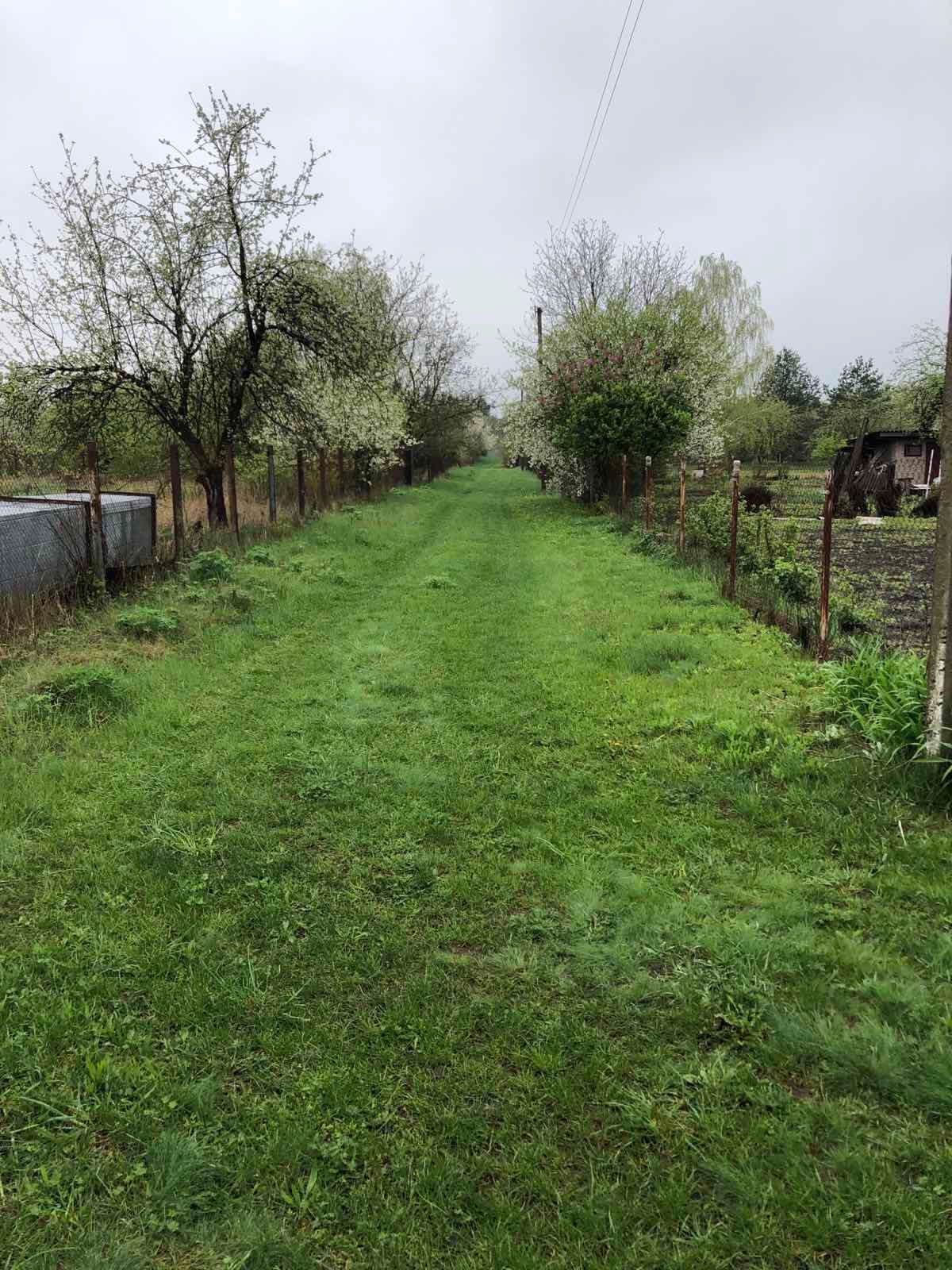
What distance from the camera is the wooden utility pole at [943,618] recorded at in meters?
3.79

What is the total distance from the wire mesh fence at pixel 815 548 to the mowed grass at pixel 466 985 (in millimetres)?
1943

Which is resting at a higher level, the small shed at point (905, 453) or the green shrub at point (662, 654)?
the small shed at point (905, 453)

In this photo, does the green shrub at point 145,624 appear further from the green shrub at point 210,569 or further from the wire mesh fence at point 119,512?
the green shrub at point 210,569

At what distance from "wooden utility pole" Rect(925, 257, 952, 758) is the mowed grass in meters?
0.42

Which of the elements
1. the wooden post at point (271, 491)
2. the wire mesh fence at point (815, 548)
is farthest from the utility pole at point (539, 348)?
the wooden post at point (271, 491)

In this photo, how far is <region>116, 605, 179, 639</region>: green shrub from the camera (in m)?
7.01

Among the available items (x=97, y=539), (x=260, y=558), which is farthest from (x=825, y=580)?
(x=260, y=558)

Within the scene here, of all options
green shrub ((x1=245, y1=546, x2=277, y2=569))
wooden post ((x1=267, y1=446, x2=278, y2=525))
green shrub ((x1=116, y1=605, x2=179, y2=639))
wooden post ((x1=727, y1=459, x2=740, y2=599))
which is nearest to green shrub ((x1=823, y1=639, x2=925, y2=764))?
wooden post ((x1=727, y1=459, x2=740, y2=599))

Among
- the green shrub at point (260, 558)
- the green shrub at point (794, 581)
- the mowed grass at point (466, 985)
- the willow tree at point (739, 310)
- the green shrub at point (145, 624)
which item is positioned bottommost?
the mowed grass at point (466, 985)

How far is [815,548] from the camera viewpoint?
14.3 m

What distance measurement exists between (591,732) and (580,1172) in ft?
10.4

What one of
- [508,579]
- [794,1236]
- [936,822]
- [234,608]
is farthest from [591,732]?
[508,579]

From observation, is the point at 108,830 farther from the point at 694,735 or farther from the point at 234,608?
the point at 234,608

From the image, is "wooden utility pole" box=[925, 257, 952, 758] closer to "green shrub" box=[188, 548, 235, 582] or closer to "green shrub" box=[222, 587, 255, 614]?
"green shrub" box=[222, 587, 255, 614]
